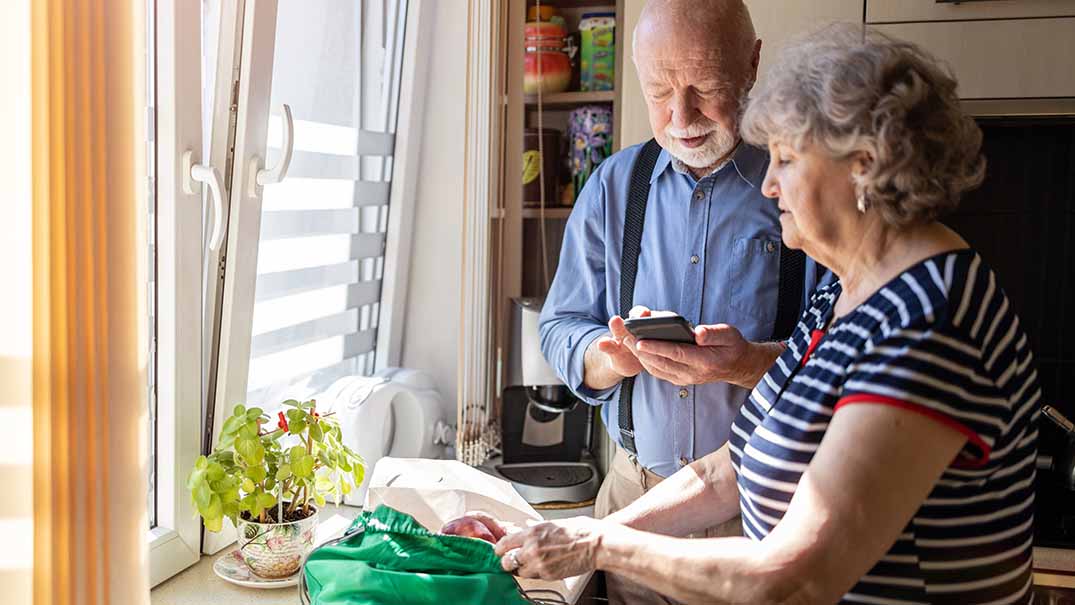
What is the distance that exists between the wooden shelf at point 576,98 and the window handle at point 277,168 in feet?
2.63

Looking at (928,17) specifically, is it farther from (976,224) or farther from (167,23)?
(167,23)

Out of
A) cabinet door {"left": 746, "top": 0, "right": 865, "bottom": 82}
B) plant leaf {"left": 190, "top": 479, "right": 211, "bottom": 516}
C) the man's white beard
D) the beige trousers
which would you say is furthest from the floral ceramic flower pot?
cabinet door {"left": 746, "top": 0, "right": 865, "bottom": 82}

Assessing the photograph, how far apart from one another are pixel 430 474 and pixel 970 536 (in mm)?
949

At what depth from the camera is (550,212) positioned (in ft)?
8.39

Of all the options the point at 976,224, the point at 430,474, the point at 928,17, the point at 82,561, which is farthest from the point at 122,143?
the point at 976,224

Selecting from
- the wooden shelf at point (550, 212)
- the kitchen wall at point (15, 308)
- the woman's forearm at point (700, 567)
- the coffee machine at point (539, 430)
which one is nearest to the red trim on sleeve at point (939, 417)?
the woman's forearm at point (700, 567)

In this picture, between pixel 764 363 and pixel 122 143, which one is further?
pixel 764 363

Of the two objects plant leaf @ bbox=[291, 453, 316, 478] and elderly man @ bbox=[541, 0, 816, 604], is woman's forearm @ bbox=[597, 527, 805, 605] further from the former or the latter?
plant leaf @ bbox=[291, 453, 316, 478]

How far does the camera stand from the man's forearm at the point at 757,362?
1536mm

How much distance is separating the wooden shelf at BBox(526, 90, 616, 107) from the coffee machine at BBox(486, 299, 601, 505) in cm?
49

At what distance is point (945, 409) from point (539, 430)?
1.56 meters

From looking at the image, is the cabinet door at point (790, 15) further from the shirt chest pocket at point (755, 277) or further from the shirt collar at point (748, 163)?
the shirt chest pocket at point (755, 277)

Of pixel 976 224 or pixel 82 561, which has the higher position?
pixel 976 224

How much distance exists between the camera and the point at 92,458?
1.18m
